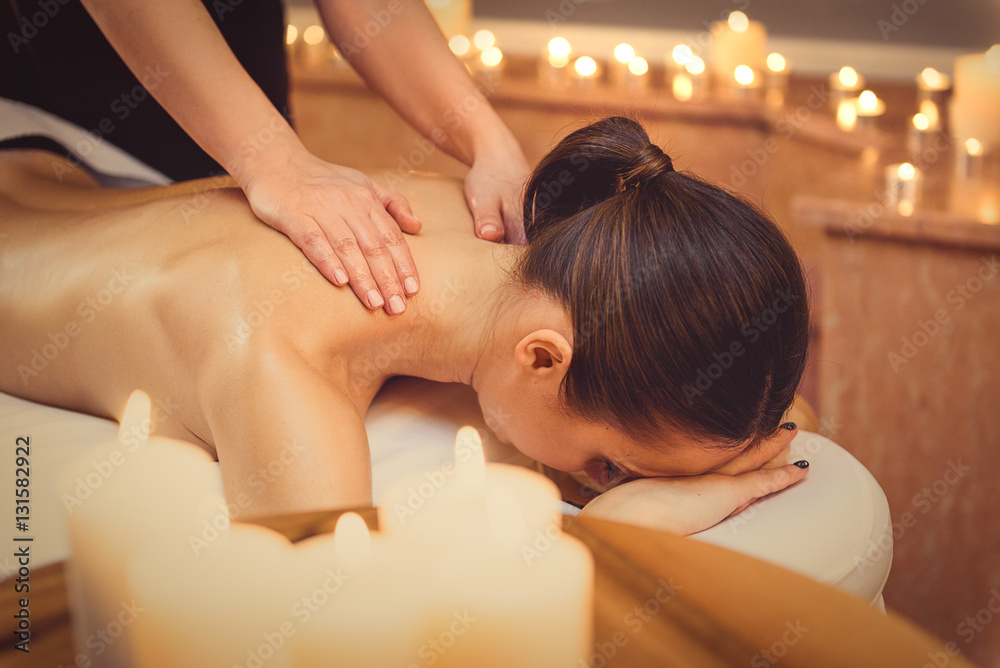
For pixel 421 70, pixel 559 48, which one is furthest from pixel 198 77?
pixel 559 48

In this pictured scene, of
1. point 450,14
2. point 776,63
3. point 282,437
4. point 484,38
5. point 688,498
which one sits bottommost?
point 688,498

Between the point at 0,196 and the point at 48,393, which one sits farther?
the point at 0,196

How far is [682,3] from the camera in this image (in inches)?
115

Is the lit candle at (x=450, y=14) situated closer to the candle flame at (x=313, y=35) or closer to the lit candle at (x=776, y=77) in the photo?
the candle flame at (x=313, y=35)

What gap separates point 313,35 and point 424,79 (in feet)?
7.66

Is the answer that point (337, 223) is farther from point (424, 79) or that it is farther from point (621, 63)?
point (621, 63)

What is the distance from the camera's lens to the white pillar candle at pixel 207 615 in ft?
1.34

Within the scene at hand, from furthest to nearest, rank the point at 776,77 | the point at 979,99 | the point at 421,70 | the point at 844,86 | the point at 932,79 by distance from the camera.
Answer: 1. the point at 776,77
2. the point at 844,86
3. the point at 932,79
4. the point at 979,99
5. the point at 421,70

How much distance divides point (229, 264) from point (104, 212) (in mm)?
286

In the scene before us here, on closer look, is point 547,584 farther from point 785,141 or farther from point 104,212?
point 785,141

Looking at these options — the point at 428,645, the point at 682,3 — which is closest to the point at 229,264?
the point at 428,645

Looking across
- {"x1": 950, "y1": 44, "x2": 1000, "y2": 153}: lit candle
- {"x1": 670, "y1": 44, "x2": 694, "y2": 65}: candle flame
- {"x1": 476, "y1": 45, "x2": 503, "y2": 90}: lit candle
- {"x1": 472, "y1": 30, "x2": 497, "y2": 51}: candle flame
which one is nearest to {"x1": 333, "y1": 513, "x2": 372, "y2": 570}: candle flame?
{"x1": 950, "y1": 44, "x2": 1000, "y2": 153}: lit candle

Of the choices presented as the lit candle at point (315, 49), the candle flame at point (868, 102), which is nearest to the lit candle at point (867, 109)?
the candle flame at point (868, 102)

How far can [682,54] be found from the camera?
2805mm
